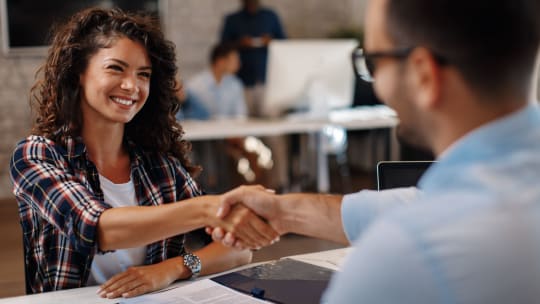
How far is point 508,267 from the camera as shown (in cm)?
68

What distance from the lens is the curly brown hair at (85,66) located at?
1812mm

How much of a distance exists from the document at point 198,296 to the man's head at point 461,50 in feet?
2.32

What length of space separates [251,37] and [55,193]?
5.19 meters

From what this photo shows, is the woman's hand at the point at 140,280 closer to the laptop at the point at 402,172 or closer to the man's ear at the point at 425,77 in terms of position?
the laptop at the point at 402,172

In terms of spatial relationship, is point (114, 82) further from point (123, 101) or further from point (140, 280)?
point (140, 280)

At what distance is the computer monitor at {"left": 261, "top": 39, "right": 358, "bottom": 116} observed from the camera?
475 cm

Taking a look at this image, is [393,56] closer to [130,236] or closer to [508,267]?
[508,267]

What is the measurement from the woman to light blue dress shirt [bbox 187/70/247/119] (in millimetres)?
3683

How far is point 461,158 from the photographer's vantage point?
75 centimetres

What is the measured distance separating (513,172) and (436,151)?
129 mm

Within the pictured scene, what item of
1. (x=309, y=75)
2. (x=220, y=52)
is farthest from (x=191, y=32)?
(x=309, y=75)

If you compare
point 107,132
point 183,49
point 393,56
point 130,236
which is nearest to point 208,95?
point 183,49

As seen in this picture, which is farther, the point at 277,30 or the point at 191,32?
the point at 191,32

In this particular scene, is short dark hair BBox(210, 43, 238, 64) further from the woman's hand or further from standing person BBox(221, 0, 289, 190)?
the woman's hand
